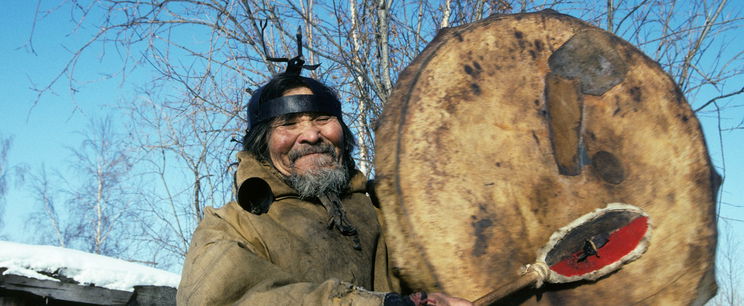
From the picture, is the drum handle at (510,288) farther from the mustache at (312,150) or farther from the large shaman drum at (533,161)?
the mustache at (312,150)

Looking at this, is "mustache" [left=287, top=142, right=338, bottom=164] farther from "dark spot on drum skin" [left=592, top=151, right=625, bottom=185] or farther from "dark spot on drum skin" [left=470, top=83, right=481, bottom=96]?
"dark spot on drum skin" [left=592, top=151, right=625, bottom=185]

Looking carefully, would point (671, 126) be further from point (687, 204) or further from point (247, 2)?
point (247, 2)

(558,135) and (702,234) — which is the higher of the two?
(558,135)

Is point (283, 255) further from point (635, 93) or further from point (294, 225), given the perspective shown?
point (635, 93)

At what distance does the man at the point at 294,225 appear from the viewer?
181 centimetres

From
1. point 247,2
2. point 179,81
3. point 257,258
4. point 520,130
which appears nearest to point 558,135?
point 520,130

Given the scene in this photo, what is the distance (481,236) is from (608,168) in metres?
0.46

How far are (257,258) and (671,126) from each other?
1.27m

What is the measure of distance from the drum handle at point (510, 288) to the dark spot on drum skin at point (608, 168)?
39 centimetres

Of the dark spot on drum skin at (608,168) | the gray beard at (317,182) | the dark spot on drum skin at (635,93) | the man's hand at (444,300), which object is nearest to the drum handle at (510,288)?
the man's hand at (444,300)

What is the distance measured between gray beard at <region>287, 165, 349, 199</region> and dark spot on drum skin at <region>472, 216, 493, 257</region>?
0.72 metres

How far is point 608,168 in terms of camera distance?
1923 millimetres

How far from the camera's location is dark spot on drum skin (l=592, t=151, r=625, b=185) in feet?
6.28

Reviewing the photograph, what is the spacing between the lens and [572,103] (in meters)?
2.00
